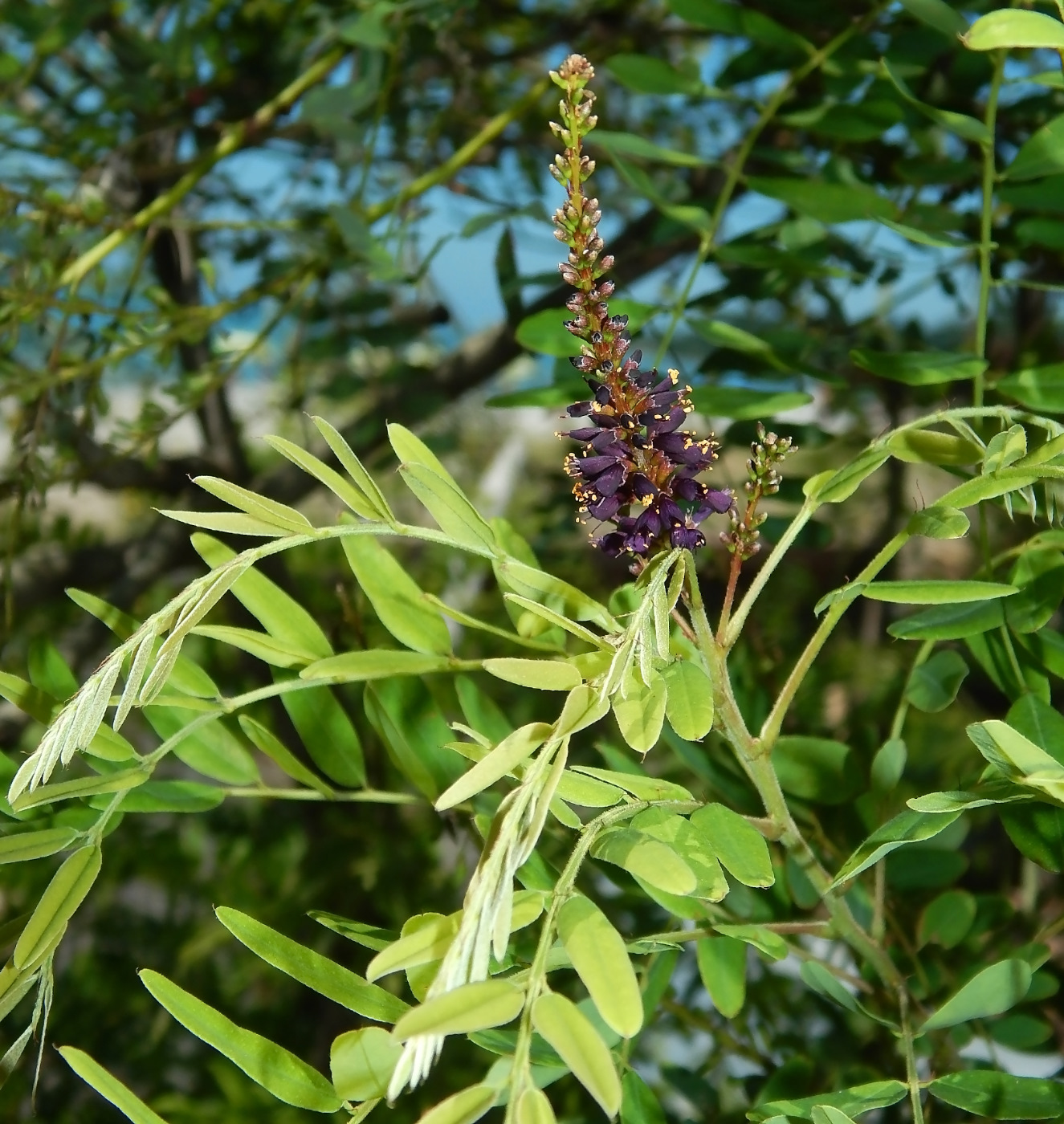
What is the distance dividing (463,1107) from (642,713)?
0.08 m

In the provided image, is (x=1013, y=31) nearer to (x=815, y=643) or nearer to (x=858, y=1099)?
(x=815, y=643)

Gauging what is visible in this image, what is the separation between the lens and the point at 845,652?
0.81m

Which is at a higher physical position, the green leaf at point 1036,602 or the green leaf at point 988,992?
the green leaf at point 1036,602

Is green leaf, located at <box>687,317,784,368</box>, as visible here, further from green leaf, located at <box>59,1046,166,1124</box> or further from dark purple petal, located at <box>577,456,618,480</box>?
green leaf, located at <box>59,1046,166,1124</box>

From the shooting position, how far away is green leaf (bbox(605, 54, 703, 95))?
1.51 ft

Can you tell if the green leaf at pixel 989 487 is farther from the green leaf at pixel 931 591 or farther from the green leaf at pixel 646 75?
the green leaf at pixel 646 75

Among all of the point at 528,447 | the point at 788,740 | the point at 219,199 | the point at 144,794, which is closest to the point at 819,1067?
the point at 788,740

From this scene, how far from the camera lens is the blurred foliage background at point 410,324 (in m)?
0.43

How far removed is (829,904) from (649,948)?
5 cm

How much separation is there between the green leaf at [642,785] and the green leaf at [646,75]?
0.32m

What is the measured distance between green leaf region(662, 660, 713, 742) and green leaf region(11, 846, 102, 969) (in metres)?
0.13

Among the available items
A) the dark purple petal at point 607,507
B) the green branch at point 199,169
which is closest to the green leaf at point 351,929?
the dark purple petal at point 607,507

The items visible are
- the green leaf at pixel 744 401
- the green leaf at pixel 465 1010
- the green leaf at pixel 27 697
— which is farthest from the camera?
the green leaf at pixel 744 401

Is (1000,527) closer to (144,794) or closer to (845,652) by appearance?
(845,652)
